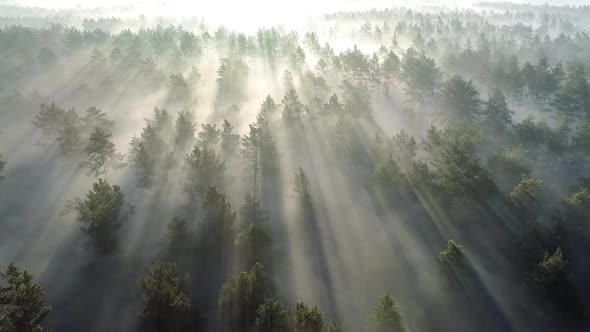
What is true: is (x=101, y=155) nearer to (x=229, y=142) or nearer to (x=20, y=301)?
(x=229, y=142)

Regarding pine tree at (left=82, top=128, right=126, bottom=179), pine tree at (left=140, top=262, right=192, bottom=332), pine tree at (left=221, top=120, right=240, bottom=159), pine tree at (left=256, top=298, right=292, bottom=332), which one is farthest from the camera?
pine tree at (left=221, top=120, right=240, bottom=159)

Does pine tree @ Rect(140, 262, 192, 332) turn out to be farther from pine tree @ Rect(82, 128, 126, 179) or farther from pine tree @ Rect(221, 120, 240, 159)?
pine tree @ Rect(221, 120, 240, 159)

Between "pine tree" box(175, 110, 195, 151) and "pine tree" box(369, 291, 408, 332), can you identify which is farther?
"pine tree" box(175, 110, 195, 151)

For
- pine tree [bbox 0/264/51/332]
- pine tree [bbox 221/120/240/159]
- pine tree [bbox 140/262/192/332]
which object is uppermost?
pine tree [bbox 221/120/240/159]

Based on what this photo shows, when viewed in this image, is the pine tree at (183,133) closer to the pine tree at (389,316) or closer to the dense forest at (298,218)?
the dense forest at (298,218)

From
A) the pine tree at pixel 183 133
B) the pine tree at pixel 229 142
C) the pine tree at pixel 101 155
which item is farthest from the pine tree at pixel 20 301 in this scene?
the pine tree at pixel 229 142

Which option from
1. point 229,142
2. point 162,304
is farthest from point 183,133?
point 162,304

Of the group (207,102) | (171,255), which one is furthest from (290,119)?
(171,255)

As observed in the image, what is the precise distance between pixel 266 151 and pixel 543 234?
38.8 meters

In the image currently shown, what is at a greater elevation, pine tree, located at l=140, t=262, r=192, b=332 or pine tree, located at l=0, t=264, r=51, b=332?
pine tree, located at l=140, t=262, r=192, b=332

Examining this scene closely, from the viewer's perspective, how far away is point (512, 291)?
117 ft

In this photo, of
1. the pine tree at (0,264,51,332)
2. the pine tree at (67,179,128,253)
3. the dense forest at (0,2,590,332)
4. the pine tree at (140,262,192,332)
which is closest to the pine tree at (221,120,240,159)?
the dense forest at (0,2,590,332)

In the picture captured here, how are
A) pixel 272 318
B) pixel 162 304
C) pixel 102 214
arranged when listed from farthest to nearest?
pixel 102 214 → pixel 162 304 → pixel 272 318

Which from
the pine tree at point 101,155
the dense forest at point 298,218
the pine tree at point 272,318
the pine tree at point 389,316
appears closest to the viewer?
the pine tree at point 272,318
